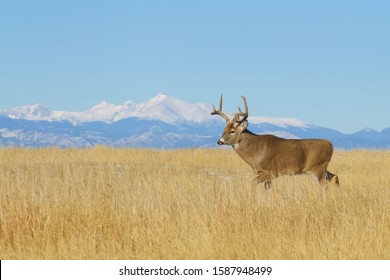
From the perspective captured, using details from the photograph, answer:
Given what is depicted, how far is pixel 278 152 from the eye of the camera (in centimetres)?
1522

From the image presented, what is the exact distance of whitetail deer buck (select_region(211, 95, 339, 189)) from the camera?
15164 mm

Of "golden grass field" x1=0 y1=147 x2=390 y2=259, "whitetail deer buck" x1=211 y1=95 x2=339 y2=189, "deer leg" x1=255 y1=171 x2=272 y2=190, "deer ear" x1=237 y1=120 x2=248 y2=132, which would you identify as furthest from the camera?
"deer ear" x1=237 y1=120 x2=248 y2=132

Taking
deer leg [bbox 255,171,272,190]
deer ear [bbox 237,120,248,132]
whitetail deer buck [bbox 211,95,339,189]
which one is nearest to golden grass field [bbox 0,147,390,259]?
deer leg [bbox 255,171,272,190]

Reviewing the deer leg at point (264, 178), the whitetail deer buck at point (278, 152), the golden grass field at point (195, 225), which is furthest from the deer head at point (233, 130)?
the golden grass field at point (195, 225)

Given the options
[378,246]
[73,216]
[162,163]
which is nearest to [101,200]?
[73,216]

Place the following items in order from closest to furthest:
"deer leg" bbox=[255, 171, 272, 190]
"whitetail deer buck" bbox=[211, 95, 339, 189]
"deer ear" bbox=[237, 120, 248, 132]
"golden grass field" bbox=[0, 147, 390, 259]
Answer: "golden grass field" bbox=[0, 147, 390, 259]
"deer leg" bbox=[255, 171, 272, 190]
"whitetail deer buck" bbox=[211, 95, 339, 189]
"deer ear" bbox=[237, 120, 248, 132]

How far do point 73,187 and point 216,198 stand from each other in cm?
265

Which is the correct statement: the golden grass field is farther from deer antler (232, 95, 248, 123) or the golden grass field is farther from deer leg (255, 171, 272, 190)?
deer antler (232, 95, 248, 123)

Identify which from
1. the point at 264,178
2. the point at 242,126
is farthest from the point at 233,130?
the point at 264,178

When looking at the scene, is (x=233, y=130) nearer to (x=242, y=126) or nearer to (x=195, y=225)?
(x=242, y=126)

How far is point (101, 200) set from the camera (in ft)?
34.0

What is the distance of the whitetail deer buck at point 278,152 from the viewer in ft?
49.8

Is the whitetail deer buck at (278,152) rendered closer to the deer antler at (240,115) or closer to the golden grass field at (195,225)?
the deer antler at (240,115)

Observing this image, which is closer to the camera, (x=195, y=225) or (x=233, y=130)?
(x=195, y=225)
